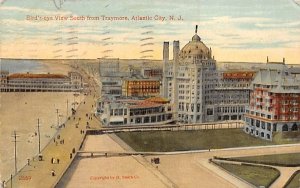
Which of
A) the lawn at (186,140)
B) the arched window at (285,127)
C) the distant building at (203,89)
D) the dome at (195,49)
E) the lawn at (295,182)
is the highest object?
the dome at (195,49)

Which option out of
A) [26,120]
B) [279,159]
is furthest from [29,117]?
[279,159]

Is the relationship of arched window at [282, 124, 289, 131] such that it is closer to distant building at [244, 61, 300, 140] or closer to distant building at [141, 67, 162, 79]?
distant building at [244, 61, 300, 140]

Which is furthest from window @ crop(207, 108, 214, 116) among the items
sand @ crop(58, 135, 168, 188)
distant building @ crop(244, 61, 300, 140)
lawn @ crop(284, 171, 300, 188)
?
lawn @ crop(284, 171, 300, 188)

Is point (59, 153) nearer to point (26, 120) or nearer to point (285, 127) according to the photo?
point (26, 120)

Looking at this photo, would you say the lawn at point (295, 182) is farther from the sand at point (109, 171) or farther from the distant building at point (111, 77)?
the distant building at point (111, 77)

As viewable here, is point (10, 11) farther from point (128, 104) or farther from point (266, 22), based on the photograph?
point (266, 22)

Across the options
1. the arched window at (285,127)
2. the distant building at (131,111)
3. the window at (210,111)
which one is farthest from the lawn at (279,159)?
the distant building at (131,111)
